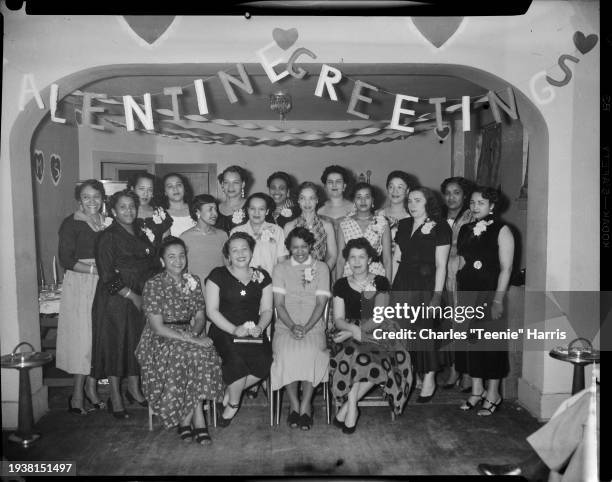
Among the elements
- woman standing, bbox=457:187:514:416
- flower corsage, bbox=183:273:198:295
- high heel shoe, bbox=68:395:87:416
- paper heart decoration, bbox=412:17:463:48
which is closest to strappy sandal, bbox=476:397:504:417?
woman standing, bbox=457:187:514:416

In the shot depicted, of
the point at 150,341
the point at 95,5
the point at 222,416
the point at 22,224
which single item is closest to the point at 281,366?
the point at 222,416

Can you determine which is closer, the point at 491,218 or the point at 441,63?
the point at 441,63

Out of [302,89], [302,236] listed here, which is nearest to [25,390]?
[302,236]

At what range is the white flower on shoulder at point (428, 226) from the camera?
228cm

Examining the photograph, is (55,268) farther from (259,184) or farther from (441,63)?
(441,63)

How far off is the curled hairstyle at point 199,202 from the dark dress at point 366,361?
0.66m

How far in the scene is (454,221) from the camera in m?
2.27

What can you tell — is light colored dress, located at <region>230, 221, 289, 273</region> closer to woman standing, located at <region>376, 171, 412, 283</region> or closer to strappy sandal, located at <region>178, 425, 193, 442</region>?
woman standing, located at <region>376, 171, 412, 283</region>

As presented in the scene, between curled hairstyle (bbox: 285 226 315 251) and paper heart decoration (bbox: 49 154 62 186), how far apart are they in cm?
99

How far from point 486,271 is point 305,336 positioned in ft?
2.76

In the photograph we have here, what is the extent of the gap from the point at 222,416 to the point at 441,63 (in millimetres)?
1783

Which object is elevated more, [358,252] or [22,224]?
[22,224]

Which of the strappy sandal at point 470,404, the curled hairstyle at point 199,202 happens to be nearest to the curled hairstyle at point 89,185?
the curled hairstyle at point 199,202

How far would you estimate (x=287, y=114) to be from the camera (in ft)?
7.04
